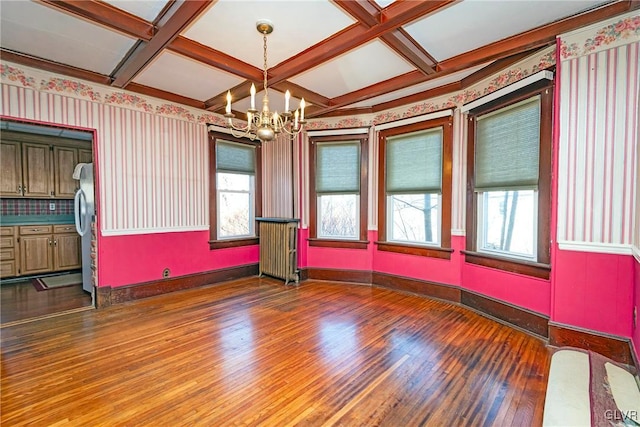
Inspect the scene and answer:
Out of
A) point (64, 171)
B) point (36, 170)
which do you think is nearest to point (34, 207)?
point (36, 170)

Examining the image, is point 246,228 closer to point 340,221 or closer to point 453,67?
point 340,221

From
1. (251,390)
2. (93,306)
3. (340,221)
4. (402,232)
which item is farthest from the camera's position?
(340,221)

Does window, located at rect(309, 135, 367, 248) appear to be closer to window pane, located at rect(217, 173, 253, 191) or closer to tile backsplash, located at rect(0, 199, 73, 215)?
window pane, located at rect(217, 173, 253, 191)

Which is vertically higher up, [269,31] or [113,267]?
[269,31]

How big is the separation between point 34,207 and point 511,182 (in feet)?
24.8

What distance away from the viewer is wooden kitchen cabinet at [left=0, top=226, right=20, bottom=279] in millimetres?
4949

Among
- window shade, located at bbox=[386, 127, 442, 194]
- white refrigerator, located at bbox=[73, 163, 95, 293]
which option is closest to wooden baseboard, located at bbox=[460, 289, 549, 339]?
window shade, located at bbox=[386, 127, 442, 194]

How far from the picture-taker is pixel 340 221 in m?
5.20

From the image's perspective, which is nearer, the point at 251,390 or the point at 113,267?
the point at 251,390

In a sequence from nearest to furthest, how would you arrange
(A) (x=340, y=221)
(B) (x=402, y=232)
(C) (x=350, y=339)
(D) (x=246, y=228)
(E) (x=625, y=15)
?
(E) (x=625, y=15)
(C) (x=350, y=339)
(B) (x=402, y=232)
(A) (x=340, y=221)
(D) (x=246, y=228)

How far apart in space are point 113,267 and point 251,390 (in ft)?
9.64

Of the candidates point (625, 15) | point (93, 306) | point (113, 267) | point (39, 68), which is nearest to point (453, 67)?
point (625, 15)

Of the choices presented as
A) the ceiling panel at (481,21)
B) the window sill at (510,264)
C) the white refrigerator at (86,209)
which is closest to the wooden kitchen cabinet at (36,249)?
the white refrigerator at (86,209)

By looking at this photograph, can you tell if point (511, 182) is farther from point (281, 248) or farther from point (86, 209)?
point (86, 209)
